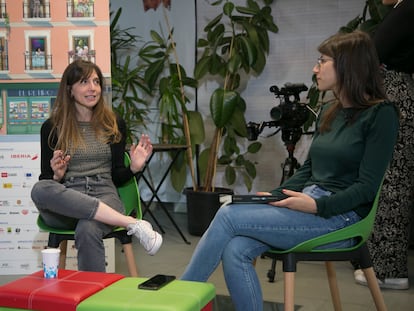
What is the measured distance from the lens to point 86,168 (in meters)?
2.72

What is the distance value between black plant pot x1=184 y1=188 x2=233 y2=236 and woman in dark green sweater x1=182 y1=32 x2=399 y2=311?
2.29 metres

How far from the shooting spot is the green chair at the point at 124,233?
2533 millimetres

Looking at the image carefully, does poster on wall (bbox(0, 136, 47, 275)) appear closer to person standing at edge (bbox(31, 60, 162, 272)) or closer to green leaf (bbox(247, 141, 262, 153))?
person standing at edge (bbox(31, 60, 162, 272))

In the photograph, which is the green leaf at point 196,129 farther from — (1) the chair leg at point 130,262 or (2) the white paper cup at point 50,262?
(2) the white paper cup at point 50,262

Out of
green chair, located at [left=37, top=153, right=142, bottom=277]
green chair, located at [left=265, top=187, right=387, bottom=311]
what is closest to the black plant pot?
green chair, located at [left=37, top=153, right=142, bottom=277]

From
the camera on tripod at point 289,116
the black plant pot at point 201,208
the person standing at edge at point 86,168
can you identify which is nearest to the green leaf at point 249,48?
the camera on tripod at point 289,116

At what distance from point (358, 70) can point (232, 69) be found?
89.4 inches

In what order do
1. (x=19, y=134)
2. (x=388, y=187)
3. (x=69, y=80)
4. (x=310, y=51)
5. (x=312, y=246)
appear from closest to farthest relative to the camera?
(x=312, y=246), (x=69, y=80), (x=388, y=187), (x=19, y=134), (x=310, y=51)

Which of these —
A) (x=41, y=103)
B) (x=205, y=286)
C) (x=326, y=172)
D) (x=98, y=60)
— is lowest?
(x=205, y=286)

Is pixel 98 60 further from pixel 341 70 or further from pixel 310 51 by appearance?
pixel 310 51

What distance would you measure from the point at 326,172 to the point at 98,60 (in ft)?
5.24

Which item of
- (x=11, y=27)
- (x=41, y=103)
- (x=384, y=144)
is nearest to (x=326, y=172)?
(x=384, y=144)

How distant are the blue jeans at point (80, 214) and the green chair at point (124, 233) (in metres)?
0.03

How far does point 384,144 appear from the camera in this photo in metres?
1.99
